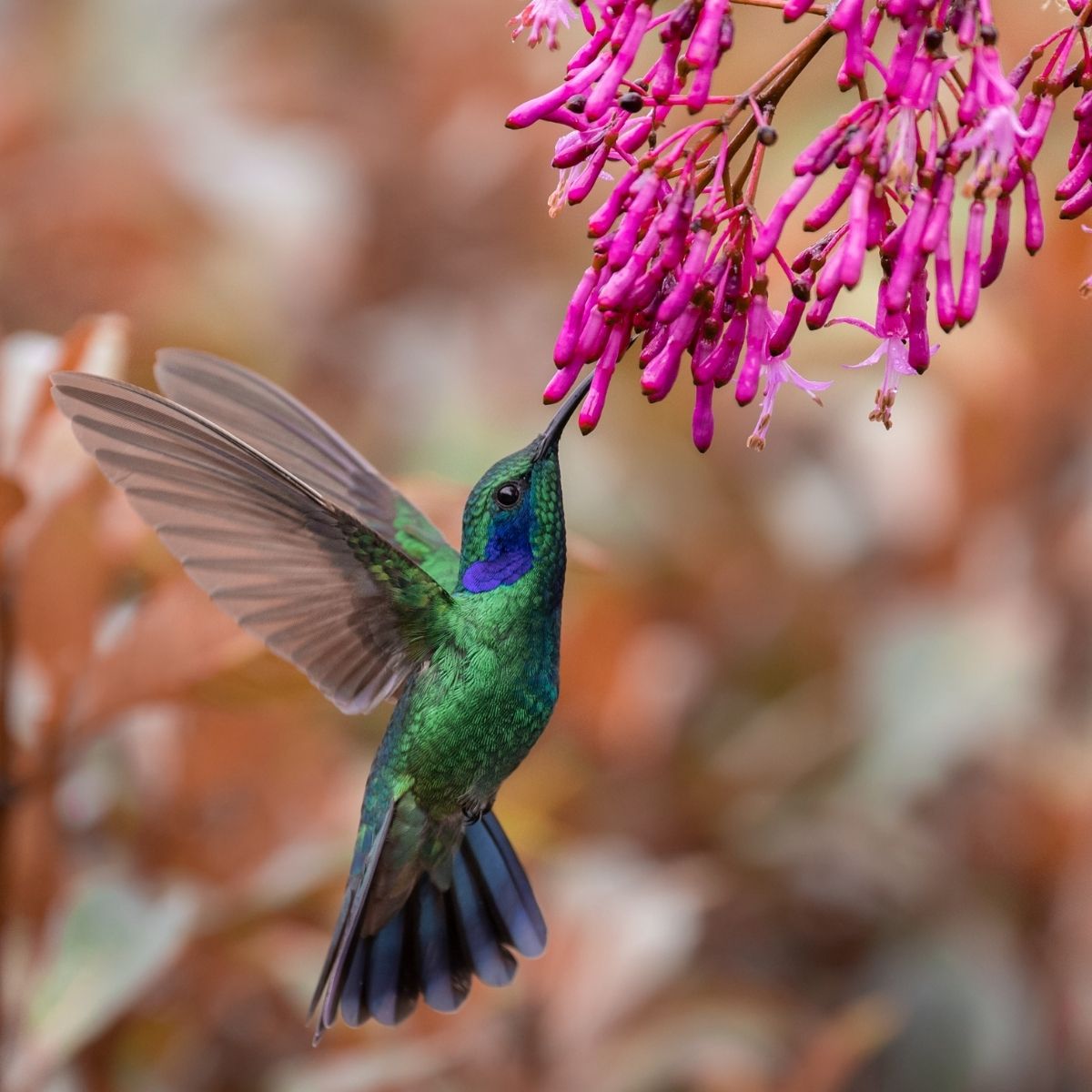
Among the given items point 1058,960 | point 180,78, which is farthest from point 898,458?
point 180,78

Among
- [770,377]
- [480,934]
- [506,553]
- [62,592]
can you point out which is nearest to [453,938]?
[480,934]

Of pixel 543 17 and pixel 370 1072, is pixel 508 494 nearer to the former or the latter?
pixel 543 17

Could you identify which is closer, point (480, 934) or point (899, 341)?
point (899, 341)

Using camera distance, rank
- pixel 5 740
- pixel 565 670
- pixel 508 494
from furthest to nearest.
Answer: pixel 565 670 → pixel 5 740 → pixel 508 494

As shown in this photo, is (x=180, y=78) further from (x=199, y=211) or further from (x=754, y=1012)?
(x=754, y=1012)

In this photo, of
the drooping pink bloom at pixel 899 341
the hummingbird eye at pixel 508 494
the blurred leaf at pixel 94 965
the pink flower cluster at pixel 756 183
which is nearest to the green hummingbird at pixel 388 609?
the hummingbird eye at pixel 508 494

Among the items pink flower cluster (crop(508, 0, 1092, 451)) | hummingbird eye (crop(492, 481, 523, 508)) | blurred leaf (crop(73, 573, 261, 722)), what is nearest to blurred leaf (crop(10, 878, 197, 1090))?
blurred leaf (crop(73, 573, 261, 722))

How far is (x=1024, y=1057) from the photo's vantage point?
308 cm

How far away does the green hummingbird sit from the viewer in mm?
1564

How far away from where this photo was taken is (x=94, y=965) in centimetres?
213

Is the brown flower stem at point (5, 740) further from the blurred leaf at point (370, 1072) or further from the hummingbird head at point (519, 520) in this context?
the hummingbird head at point (519, 520)

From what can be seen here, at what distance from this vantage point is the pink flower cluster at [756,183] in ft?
4.24

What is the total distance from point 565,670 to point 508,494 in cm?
150

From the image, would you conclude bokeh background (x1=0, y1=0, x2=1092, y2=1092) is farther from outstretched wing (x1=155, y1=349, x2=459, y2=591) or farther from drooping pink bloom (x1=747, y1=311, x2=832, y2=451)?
drooping pink bloom (x1=747, y1=311, x2=832, y2=451)
